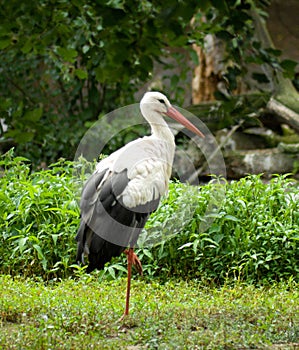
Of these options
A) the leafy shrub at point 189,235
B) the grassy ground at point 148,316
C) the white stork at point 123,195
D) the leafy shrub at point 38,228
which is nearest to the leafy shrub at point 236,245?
the leafy shrub at point 189,235

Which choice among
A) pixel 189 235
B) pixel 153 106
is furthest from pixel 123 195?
pixel 189 235

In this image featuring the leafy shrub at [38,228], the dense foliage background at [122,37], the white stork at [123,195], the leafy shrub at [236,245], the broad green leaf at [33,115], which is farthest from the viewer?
the leafy shrub at [38,228]

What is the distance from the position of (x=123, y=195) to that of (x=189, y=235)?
1552 millimetres

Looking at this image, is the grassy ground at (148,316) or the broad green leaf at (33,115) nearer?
the broad green leaf at (33,115)

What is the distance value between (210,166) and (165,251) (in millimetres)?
2821

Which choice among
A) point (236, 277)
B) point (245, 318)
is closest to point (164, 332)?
point (245, 318)

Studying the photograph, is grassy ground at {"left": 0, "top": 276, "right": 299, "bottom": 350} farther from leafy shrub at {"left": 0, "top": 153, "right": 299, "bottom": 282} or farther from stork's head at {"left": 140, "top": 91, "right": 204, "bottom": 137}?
stork's head at {"left": 140, "top": 91, "right": 204, "bottom": 137}

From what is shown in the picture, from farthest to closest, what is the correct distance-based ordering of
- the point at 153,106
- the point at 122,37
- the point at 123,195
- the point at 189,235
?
the point at 189,235, the point at 153,106, the point at 123,195, the point at 122,37

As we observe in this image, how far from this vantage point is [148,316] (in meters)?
4.18

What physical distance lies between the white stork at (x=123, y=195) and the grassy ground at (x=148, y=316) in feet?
0.83

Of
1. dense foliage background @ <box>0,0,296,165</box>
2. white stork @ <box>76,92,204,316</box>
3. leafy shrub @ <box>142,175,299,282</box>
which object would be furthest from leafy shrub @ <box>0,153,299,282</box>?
dense foliage background @ <box>0,0,296,165</box>

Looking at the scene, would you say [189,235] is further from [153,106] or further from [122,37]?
[122,37]

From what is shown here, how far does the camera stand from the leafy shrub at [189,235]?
5.41 meters

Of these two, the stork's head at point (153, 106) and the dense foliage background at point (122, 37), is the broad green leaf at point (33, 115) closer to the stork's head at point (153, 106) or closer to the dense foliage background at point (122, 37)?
the dense foliage background at point (122, 37)
